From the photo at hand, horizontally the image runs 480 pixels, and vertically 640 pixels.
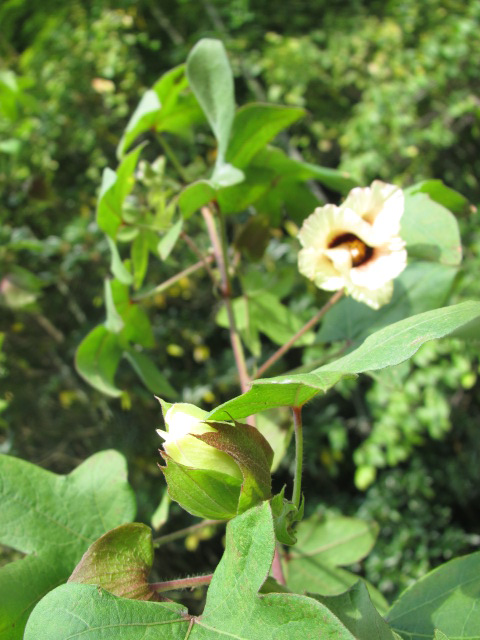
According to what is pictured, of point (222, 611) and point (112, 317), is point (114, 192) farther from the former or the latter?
point (222, 611)

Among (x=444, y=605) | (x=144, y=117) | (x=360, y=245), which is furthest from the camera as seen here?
(x=144, y=117)

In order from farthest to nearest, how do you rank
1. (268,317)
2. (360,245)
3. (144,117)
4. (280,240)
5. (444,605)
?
1. (280,240)
2. (268,317)
3. (144,117)
4. (360,245)
5. (444,605)

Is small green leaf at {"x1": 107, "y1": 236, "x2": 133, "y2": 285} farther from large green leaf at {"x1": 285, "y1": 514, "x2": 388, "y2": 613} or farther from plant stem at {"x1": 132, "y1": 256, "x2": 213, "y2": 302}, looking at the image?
large green leaf at {"x1": 285, "y1": 514, "x2": 388, "y2": 613}

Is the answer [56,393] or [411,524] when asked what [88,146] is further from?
[411,524]

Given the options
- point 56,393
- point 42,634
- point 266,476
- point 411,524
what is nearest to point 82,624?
point 42,634

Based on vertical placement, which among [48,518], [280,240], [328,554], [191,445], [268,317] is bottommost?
[280,240]

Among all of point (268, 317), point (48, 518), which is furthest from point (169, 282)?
point (48, 518)

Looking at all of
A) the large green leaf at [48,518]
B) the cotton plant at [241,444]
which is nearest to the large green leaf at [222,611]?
the cotton plant at [241,444]

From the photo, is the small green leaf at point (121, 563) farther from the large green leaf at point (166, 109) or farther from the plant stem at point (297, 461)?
the large green leaf at point (166, 109)
